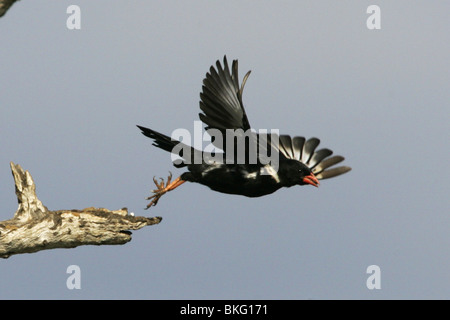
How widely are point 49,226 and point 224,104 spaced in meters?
2.71

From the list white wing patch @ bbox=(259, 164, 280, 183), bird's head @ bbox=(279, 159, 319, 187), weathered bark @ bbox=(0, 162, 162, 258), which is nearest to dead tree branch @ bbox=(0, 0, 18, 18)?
weathered bark @ bbox=(0, 162, 162, 258)

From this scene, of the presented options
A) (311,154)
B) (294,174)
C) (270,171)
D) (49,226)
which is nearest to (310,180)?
(294,174)

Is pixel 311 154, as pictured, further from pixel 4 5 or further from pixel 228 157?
pixel 4 5

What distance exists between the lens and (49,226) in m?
9.22

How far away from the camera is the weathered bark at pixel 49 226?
9.10 m

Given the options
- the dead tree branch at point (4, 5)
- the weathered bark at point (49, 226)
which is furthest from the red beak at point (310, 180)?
the dead tree branch at point (4, 5)

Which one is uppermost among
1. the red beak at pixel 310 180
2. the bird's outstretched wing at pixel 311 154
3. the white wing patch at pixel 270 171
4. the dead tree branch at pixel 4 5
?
the dead tree branch at pixel 4 5

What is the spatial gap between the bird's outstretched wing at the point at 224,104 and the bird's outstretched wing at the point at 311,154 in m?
1.72

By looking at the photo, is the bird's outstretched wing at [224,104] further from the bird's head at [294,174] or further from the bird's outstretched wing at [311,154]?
the bird's outstretched wing at [311,154]

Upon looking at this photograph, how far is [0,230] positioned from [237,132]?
320 centimetres

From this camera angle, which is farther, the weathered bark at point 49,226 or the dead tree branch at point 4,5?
the dead tree branch at point 4,5

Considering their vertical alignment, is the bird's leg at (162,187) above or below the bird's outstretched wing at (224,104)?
below

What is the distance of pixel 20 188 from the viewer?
9.27 metres

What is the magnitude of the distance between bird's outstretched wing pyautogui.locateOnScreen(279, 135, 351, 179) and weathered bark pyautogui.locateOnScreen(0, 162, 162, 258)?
292 cm
